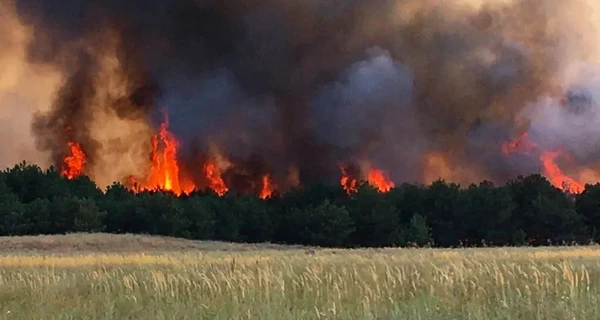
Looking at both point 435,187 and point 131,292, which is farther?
point 435,187

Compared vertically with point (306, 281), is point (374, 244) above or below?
above

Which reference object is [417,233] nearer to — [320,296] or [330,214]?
[330,214]

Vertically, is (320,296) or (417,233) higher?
(417,233)

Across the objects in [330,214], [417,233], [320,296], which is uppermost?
[330,214]

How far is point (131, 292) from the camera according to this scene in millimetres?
10805

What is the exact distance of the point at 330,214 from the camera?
64312 mm

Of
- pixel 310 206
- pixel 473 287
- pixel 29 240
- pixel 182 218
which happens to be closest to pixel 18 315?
pixel 473 287

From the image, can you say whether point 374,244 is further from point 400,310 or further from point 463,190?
point 400,310

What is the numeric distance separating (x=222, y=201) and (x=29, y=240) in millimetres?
27397

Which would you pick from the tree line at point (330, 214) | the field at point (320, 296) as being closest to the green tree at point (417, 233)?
the tree line at point (330, 214)

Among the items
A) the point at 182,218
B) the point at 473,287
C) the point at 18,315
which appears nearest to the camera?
the point at 18,315

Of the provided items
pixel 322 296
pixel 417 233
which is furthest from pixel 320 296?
pixel 417 233

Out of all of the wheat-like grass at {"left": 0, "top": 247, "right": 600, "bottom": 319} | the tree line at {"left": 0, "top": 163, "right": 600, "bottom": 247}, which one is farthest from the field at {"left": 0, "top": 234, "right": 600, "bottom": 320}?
the tree line at {"left": 0, "top": 163, "right": 600, "bottom": 247}

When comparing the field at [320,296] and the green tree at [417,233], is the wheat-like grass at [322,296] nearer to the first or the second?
the field at [320,296]
